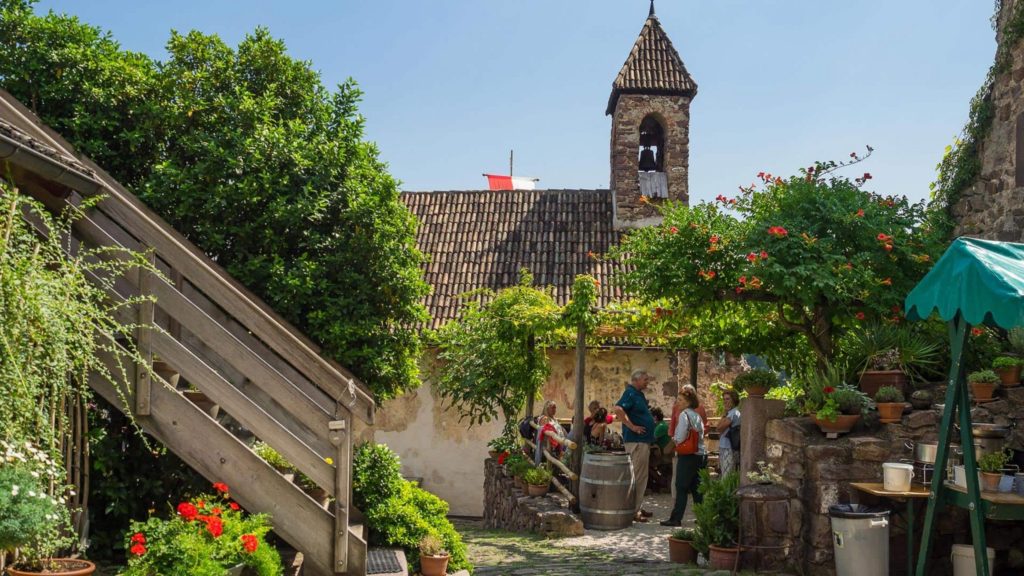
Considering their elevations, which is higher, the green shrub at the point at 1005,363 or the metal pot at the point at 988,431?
the green shrub at the point at 1005,363

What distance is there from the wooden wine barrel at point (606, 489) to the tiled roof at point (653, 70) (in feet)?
30.5

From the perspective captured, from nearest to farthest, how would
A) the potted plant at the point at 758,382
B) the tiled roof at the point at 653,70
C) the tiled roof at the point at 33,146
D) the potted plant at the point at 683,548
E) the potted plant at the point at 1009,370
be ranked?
1. the tiled roof at the point at 33,146
2. the potted plant at the point at 1009,370
3. the potted plant at the point at 683,548
4. the potted plant at the point at 758,382
5. the tiled roof at the point at 653,70

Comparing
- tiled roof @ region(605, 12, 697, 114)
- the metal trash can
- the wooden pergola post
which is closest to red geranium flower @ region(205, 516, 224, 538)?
the metal trash can

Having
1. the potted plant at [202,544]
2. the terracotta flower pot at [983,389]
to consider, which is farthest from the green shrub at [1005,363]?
the potted plant at [202,544]

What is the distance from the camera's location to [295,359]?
6.96 meters

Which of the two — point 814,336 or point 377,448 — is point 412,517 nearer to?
point 377,448

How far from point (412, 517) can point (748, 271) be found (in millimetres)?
3784

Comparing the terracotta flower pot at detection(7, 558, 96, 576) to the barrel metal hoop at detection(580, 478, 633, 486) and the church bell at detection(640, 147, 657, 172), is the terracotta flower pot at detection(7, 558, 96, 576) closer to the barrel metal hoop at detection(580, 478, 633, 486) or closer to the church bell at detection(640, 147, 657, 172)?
the barrel metal hoop at detection(580, 478, 633, 486)

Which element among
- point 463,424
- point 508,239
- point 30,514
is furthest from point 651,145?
point 30,514

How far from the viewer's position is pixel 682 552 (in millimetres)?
8898

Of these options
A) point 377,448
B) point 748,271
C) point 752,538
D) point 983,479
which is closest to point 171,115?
point 377,448

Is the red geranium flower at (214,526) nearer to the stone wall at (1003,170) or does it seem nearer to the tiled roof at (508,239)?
the stone wall at (1003,170)

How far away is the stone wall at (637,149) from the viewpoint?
1872 centimetres

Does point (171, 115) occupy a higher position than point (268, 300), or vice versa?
point (171, 115)
